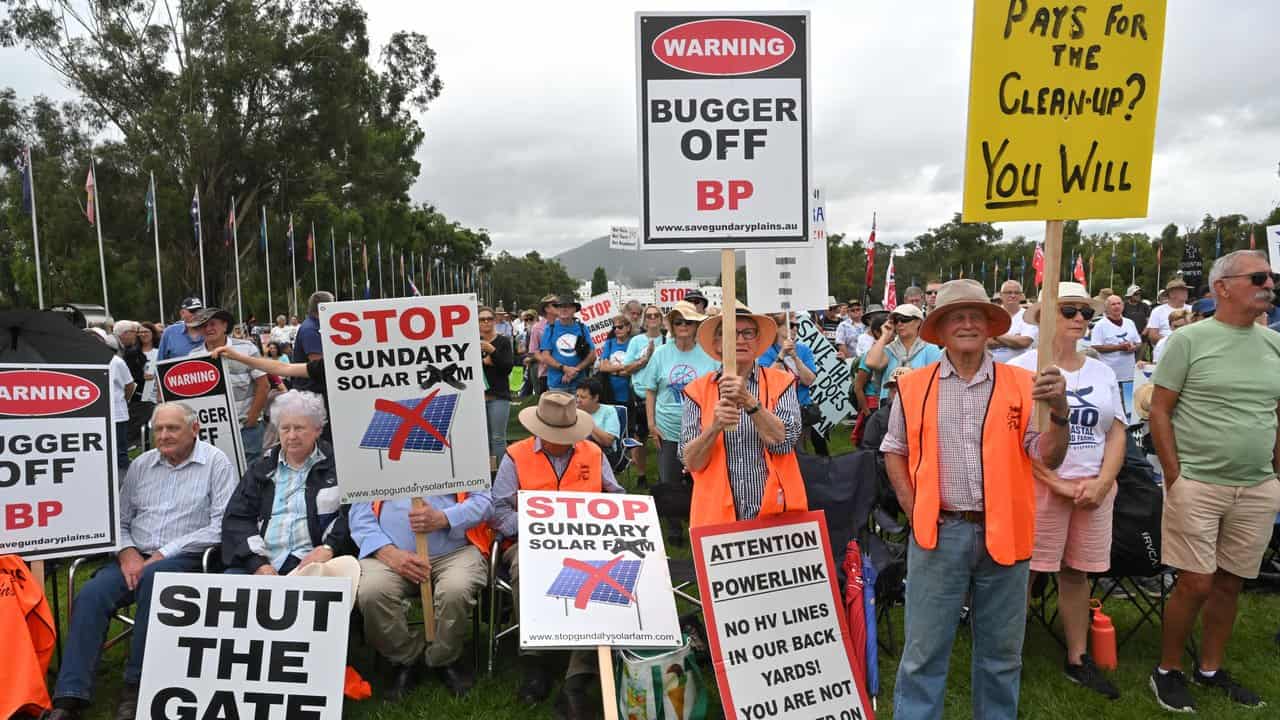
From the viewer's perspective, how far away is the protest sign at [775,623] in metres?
A: 3.81

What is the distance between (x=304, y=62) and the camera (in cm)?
3512

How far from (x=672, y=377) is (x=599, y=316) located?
567 centimetres

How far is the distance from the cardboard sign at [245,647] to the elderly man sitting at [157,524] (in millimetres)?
675

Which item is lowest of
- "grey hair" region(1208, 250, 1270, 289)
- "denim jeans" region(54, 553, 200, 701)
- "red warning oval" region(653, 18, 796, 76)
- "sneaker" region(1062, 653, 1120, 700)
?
"sneaker" region(1062, 653, 1120, 700)

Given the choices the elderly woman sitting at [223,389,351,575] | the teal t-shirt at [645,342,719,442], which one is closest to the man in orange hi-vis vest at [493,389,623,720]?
the elderly woman sitting at [223,389,351,575]

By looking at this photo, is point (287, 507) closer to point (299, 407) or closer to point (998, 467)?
point (299, 407)

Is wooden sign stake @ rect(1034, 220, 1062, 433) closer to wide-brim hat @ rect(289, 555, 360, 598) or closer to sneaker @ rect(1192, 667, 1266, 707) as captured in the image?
sneaker @ rect(1192, 667, 1266, 707)

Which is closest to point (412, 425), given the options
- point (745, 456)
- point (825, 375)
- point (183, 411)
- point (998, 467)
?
point (183, 411)

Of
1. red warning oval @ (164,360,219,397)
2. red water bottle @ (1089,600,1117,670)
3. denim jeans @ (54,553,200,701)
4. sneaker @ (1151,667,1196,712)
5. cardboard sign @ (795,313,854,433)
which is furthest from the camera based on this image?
cardboard sign @ (795,313,854,433)

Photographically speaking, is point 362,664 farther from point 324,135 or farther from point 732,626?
point 324,135

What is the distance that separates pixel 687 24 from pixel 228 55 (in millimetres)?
36452

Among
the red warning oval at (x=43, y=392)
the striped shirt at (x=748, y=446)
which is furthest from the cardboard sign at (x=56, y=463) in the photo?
the striped shirt at (x=748, y=446)

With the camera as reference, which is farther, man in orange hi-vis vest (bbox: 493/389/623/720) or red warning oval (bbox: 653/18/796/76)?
man in orange hi-vis vest (bbox: 493/389/623/720)

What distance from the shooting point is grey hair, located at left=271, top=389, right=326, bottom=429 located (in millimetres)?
4815
